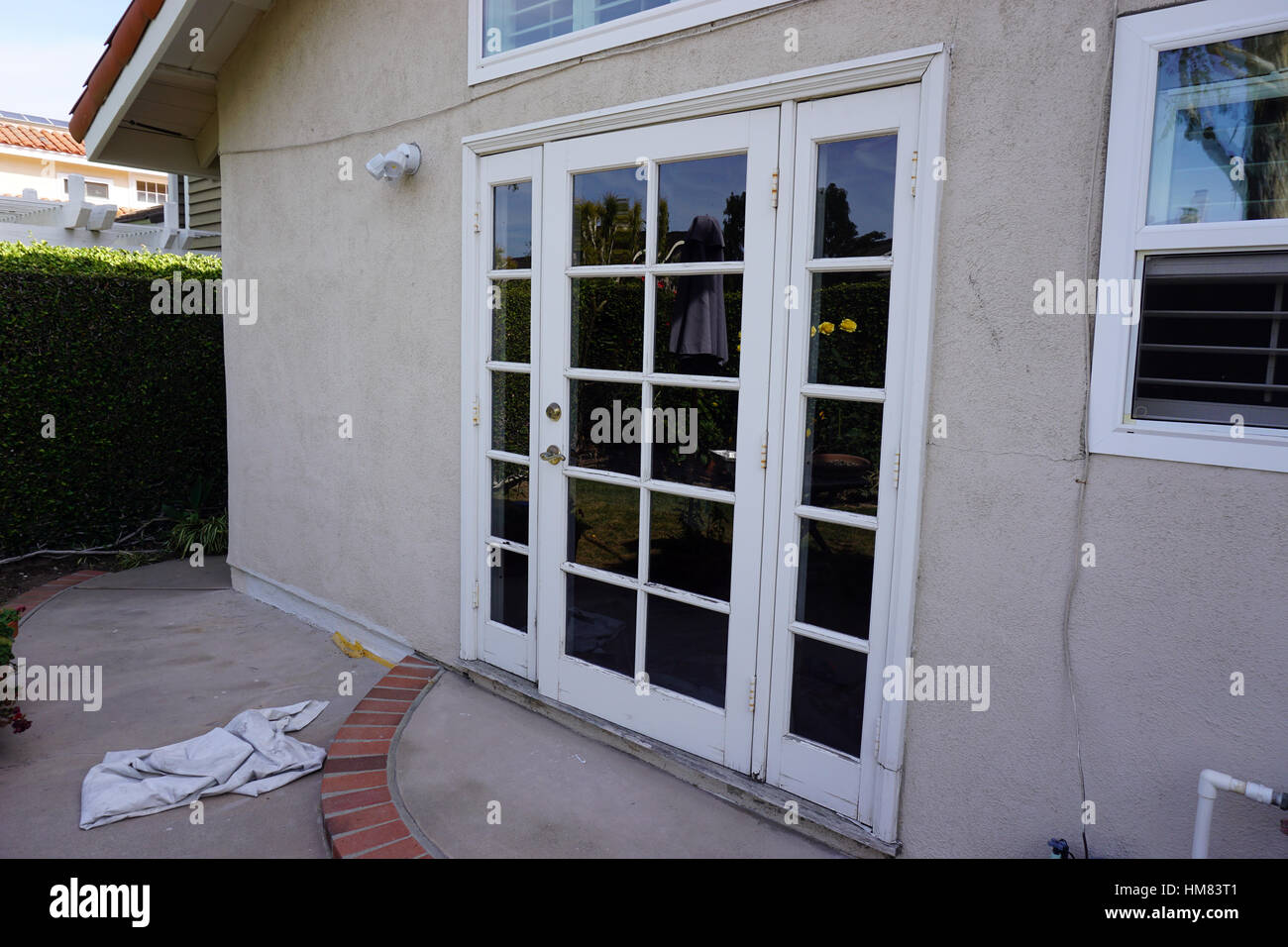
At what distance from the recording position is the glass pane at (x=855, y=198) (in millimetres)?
2748

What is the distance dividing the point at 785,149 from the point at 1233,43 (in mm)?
1281

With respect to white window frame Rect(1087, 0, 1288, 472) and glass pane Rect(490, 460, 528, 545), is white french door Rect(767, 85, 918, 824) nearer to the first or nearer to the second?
white window frame Rect(1087, 0, 1288, 472)

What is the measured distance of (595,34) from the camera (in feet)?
11.5

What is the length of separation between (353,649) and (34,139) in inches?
714

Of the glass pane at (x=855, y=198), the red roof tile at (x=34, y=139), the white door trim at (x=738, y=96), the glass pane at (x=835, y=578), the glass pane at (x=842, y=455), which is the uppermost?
the red roof tile at (x=34, y=139)

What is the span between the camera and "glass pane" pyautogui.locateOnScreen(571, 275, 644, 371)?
11.4 ft

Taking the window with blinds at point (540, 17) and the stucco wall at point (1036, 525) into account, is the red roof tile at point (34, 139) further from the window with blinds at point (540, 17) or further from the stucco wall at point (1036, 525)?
the stucco wall at point (1036, 525)

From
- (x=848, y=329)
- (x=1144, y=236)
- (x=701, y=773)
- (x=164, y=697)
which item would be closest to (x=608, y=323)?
(x=848, y=329)

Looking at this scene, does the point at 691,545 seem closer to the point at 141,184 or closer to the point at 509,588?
the point at 509,588

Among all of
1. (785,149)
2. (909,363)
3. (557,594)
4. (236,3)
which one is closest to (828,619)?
(909,363)

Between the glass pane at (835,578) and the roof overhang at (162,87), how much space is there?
4740 millimetres

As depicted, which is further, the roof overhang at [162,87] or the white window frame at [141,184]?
the white window frame at [141,184]

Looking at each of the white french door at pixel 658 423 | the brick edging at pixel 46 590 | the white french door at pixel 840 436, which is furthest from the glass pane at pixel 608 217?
the brick edging at pixel 46 590
